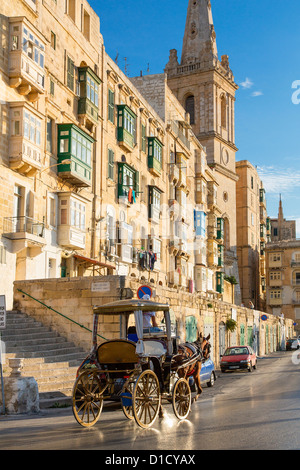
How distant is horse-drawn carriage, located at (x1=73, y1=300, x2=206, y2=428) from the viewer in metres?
9.66

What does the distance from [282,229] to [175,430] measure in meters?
110

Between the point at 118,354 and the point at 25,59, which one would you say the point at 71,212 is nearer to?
the point at 25,59

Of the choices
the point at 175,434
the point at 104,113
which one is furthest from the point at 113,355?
the point at 104,113

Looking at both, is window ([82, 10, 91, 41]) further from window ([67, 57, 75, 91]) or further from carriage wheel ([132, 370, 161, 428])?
carriage wheel ([132, 370, 161, 428])

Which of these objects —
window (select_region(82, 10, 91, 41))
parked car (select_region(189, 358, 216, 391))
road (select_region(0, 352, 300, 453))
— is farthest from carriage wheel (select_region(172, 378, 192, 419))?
window (select_region(82, 10, 91, 41))

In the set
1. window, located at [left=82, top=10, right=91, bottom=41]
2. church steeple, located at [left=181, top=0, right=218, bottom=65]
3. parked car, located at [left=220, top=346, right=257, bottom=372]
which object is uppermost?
church steeple, located at [left=181, top=0, right=218, bottom=65]

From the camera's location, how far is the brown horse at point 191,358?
37.7ft

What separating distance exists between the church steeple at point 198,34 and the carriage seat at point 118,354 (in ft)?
206

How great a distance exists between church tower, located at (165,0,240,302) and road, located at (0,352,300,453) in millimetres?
56285

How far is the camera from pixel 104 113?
105 feet

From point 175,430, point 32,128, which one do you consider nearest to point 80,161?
point 32,128

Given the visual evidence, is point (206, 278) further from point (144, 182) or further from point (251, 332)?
point (144, 182)

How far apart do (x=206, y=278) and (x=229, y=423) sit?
143ft

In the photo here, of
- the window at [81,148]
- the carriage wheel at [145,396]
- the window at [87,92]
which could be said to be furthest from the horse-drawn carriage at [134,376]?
the window at [87,92]
